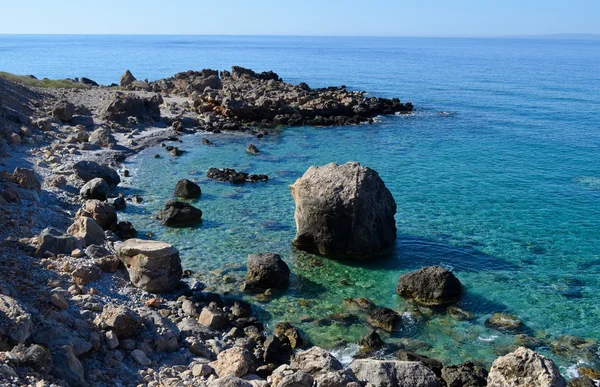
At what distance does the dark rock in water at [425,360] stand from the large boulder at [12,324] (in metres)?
11.4

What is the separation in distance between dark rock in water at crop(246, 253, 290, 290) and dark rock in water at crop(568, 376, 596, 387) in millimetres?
11859

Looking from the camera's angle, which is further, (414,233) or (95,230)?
(414,233)

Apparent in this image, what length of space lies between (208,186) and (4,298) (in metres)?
25.5

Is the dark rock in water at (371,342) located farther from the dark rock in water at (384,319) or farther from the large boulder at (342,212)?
the large boulder at (342,212)

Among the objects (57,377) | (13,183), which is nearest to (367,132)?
(13,183)

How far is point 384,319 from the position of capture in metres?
21.3

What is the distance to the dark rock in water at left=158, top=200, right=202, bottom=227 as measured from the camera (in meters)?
31.8

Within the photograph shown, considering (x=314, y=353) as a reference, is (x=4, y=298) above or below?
above

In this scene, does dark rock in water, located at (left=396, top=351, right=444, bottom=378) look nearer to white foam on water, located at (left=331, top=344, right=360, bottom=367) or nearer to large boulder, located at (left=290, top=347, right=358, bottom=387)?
white foam on water, located at (left=331, top=344, right=360, bottom=367)

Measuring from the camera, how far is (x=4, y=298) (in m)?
15.0

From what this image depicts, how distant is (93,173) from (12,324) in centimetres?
2502

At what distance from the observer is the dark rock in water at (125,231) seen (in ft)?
96.0

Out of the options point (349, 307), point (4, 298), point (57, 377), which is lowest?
point (349, 307)

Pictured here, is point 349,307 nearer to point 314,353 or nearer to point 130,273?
point 314,353
